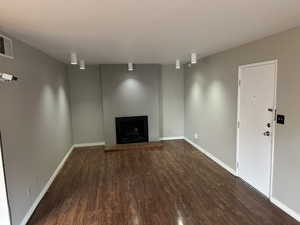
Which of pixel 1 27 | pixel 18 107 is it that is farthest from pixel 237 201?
pixel 1 27

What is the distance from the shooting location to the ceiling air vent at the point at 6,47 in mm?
2314

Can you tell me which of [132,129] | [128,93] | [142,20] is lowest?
[132,129]

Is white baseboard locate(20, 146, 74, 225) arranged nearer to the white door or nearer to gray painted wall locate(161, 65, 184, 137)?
gray painted wall locate(161, 65, 184, 137)

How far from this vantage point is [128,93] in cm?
610

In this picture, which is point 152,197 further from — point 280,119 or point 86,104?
point 86,104

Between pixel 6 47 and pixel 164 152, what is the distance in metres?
4.24

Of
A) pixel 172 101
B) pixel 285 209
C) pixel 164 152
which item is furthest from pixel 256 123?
pixel 172 101

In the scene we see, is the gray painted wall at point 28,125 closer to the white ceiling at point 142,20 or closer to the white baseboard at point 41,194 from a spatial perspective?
the white baseboard at point 41,194

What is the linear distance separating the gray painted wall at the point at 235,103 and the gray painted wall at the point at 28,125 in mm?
3502

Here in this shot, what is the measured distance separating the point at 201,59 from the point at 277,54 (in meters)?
2.52

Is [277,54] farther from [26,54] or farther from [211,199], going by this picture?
[26,54]

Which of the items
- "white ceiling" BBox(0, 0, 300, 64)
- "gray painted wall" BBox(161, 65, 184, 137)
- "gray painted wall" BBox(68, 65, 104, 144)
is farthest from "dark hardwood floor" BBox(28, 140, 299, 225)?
"white ceiling" BBox(0, 0, 300, 64)

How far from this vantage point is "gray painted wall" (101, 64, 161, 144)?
5.98 m

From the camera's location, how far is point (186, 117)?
662cm
